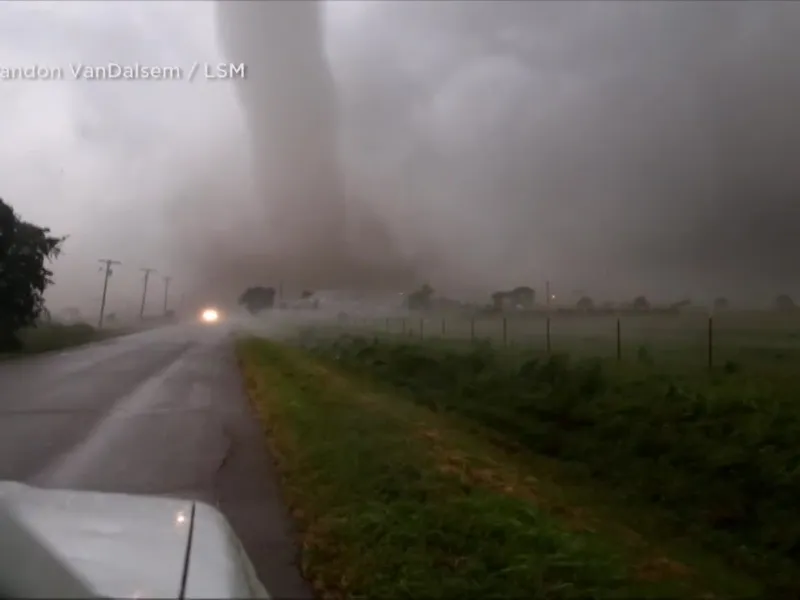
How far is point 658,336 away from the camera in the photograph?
1234 centimetres

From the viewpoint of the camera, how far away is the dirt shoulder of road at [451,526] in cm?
360

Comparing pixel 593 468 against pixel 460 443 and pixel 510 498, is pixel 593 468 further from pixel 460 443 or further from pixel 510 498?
pixel 510 498

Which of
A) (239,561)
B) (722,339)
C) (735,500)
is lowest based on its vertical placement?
(735,500)

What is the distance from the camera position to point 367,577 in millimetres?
3936

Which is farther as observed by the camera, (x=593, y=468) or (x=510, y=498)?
(x=593, y=468)

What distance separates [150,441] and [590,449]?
16.4ft

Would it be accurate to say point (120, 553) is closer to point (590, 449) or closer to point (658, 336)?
point (590, 449)

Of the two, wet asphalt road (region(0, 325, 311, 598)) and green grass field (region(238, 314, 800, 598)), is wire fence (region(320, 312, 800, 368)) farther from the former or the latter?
wet asphalt road (region(0, 325, 311, 598))

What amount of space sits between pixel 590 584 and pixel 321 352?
1857cm

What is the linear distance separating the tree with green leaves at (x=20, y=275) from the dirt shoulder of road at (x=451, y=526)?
5140mm

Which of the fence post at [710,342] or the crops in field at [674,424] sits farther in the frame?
the fence post at [710,342]

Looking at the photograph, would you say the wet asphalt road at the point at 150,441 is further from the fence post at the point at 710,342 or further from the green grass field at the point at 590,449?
the fence post at the point at 710,342

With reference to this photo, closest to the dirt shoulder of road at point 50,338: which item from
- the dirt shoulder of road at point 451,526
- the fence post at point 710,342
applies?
the dirt shoulder of road at point 451,526

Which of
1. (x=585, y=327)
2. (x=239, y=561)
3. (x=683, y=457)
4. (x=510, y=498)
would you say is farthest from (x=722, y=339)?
(x=239, y=561)
